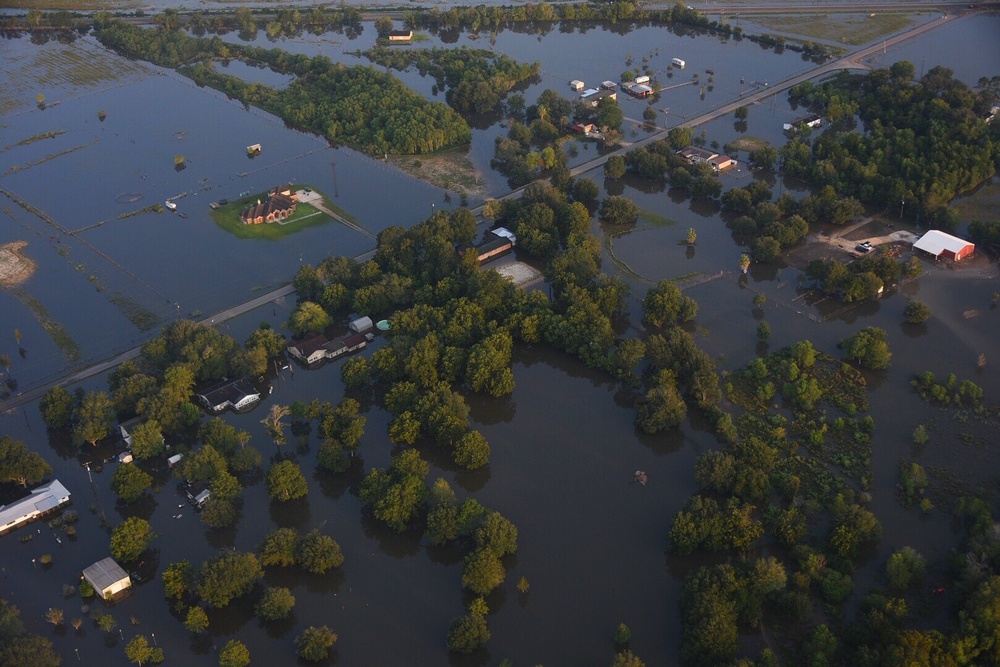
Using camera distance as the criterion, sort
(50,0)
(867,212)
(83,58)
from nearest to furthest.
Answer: (867,212)
(83,58)
(50,0)

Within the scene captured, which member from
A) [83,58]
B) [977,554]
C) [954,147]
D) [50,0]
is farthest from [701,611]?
[50,0]

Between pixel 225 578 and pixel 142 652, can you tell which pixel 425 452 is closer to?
pixel 225 578

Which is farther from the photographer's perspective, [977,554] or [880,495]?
[880,495]

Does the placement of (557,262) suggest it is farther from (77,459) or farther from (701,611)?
(77,459)

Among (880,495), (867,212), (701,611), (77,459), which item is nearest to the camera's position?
(701,611)

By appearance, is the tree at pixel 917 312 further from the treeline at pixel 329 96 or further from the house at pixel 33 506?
the house at pixel 33 506

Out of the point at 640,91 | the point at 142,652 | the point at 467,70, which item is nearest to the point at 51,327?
the point at 142,652
